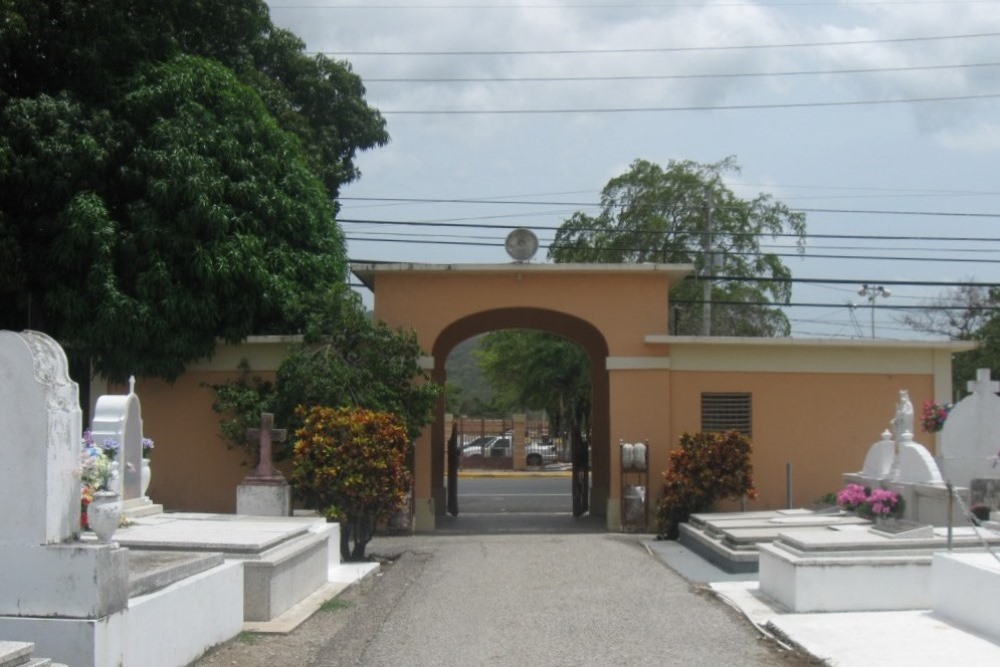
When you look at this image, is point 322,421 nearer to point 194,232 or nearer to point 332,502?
point 332,502

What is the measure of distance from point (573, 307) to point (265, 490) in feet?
24.4

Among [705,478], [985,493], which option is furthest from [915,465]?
[705,478]

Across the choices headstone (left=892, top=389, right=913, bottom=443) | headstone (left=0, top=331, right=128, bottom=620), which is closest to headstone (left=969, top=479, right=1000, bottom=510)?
headstone (left=892, top=389, right=913, bottom=443)

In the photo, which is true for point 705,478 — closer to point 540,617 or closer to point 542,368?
point 540,617

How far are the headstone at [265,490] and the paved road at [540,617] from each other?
1.67 m

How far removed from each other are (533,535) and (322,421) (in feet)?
16.4

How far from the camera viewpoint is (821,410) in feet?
68.8

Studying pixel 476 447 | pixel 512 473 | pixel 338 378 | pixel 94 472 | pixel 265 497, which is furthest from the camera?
pixel 476 447

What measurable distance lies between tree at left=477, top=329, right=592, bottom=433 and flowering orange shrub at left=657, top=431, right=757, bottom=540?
21843 millimetres

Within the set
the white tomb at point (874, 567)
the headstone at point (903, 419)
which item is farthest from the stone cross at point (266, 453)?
the headstone at point (903, 419)

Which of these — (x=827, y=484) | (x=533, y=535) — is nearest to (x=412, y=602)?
(x=533, y=535)

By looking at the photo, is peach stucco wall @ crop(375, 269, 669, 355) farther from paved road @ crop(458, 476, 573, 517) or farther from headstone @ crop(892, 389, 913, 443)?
paved road @ crop(458, 476, 573, 517)

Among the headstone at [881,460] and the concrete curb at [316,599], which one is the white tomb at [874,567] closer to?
the headstone at [881,460]

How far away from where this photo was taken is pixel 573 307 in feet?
69.5
